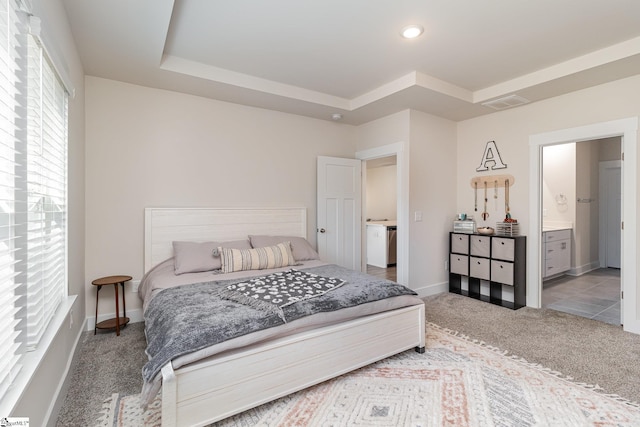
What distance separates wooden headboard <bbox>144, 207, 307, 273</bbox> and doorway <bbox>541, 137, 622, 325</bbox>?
3.77 metres

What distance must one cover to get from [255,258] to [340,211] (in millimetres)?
1714

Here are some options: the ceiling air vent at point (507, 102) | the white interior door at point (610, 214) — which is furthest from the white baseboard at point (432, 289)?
the white interior door at point (610, 214)

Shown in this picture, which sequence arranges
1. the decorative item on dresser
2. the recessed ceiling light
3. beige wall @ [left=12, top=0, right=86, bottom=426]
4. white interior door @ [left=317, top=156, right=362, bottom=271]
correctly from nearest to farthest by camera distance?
beige wall @ [left=12, top=0, right=86, bottom=426] < the recessed ceiling light < the decorative item on dresser < white interior door @ [left=317, top=156, right=362, bottom=271]

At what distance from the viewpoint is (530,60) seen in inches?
119

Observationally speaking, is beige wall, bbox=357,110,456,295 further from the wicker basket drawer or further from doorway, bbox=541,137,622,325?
doorway, bbox=541,137,622,325

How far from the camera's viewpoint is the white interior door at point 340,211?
14.5 feet

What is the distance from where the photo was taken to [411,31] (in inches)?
101

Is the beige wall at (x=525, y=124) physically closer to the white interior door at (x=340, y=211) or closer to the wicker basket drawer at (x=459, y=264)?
the wicker basket drawer at (x=459, y=264)

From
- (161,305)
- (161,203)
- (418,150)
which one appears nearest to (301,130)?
(418,150)

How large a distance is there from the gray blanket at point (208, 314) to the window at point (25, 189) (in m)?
0.54

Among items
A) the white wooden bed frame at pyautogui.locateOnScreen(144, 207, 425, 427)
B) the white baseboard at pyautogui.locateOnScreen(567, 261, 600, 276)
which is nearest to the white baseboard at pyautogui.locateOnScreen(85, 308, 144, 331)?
the white wooden bed frame at pyautogui.locateOnScreen(144, 207, 425, 427)

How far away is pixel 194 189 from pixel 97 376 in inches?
77.2

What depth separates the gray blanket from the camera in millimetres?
1678

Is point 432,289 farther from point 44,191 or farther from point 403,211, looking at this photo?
point 44,191
